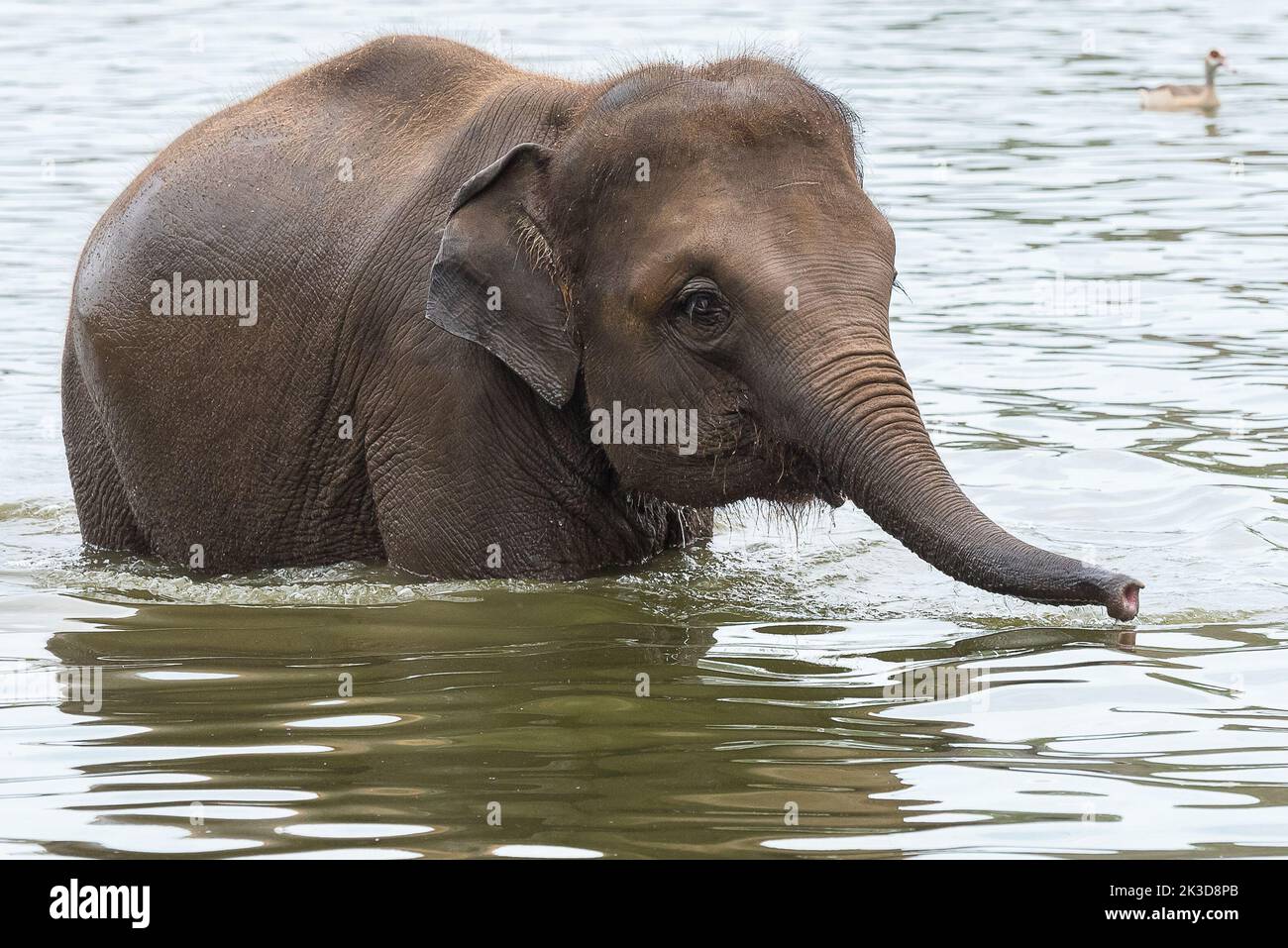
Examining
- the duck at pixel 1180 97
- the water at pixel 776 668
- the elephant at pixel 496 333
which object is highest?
the duck at pixel 1180 97

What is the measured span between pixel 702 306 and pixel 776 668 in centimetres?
139

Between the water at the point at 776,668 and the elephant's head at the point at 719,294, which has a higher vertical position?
the elephant's head at the point at 719,294

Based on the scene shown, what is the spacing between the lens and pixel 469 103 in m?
9.45

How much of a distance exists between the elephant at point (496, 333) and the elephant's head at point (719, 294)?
0.01 metres

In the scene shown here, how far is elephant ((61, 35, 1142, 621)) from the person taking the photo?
26.1 ft

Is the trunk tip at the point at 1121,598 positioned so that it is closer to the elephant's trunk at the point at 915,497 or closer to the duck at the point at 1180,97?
the elephant's trunk at the point at 915,497

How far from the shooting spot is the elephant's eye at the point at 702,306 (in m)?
8.14

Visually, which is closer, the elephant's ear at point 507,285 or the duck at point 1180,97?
the elephant's ear at point 507,285

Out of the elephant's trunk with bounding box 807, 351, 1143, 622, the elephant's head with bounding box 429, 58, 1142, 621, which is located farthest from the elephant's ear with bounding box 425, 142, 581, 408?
the elephant's trunk with bounding box 807, 351, 1143, 622

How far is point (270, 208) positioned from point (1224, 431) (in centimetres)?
586

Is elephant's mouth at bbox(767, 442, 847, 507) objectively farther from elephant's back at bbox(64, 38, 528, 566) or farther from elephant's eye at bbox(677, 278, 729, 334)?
elephant's back at bbox(64, 38, 528, 566)

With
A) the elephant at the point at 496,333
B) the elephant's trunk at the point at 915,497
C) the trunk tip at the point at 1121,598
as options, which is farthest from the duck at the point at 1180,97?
the trunk tip at the point at 1121,598

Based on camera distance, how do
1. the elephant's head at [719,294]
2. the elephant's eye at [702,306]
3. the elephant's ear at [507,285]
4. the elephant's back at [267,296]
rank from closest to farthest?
the elephant's head at [719,294] → the elephant's eye at [702,306] → the elephant's ear at [507,285] → the elephant's back at [267,296]
